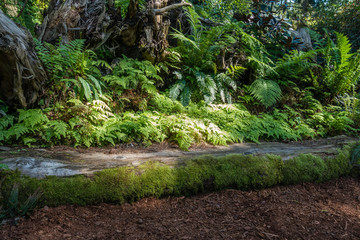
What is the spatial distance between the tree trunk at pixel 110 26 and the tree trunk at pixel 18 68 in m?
1.24

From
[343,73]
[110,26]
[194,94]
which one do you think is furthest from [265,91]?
[110,26]

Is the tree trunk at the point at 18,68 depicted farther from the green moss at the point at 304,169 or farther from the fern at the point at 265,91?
the fern at the point at 265,91

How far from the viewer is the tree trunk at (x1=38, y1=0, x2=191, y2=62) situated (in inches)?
174

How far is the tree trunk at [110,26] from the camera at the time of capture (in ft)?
14.5

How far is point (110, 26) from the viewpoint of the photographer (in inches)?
189

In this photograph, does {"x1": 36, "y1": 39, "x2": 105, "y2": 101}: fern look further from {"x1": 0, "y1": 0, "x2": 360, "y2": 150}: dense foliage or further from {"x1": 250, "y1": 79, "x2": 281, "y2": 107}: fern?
{"x1": 250, "y1": 79, "x2": 281, "y2": 107}: fern

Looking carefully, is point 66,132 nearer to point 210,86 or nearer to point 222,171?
point 222,171

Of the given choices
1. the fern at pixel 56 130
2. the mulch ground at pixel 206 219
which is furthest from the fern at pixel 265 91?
the fern at pixel 56 130

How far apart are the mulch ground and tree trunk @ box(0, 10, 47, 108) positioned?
6.96 ft

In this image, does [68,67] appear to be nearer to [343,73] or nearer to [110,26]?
[110,26]

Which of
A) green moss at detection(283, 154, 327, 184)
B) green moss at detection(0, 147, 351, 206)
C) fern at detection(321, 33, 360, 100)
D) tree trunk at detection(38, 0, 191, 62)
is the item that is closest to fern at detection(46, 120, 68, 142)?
green moss at detection(0, 147, 351, 206)

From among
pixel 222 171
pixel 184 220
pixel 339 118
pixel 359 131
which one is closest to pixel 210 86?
pixel 222 171

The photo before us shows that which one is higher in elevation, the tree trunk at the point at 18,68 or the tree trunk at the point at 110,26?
the tree trunk at the point at 110,26

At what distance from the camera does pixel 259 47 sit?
267 inches
